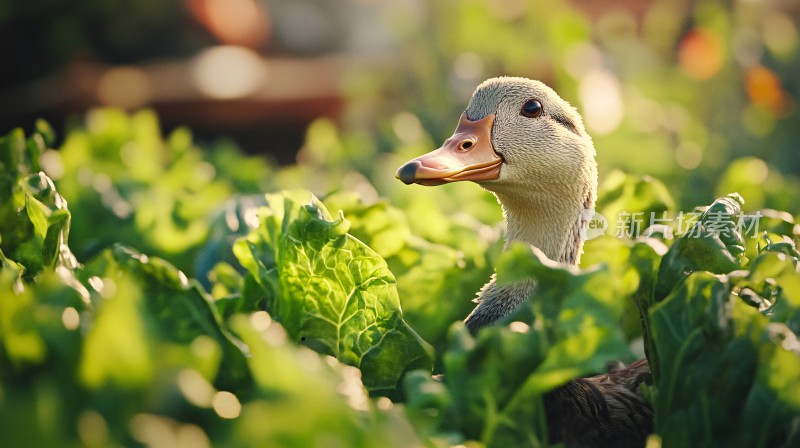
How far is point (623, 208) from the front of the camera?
2.38m

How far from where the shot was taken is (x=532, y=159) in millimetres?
2211

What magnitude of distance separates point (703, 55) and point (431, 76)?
1.65 metres

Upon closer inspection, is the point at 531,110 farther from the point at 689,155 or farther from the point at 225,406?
the point at 689,155

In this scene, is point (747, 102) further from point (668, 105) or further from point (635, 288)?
point (635, 288)

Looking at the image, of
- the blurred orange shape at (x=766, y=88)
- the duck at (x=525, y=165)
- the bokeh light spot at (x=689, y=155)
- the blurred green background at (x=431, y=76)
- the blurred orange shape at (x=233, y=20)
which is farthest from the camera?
the blurred orange shape at (x=233, y=20)

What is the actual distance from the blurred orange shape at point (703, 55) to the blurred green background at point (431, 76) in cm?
1

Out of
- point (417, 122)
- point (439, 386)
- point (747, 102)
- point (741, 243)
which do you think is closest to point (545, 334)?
point (439, 386)

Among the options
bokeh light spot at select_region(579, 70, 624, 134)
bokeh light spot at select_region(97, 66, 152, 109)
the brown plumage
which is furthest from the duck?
bokeh light spot at select_region(97, 66, 152, 109)

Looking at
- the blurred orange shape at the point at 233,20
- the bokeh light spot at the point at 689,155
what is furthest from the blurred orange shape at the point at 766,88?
the blurred orange shape at the point at 233,20

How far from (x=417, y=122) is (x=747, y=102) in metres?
2.17

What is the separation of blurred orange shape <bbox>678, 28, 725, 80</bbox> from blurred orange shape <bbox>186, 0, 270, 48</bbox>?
184 inches

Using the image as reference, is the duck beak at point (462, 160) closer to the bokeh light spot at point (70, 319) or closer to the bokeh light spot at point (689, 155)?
the bokeh light spot at point (70, 319)

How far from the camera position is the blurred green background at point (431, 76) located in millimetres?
4812

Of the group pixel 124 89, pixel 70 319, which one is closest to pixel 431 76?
pixel 124 89
